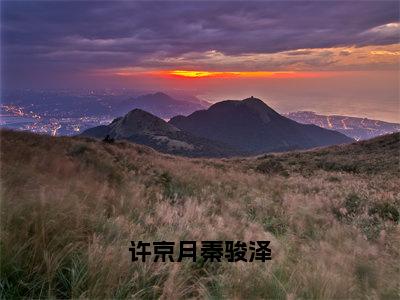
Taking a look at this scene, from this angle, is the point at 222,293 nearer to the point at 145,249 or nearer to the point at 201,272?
the point at 201,272

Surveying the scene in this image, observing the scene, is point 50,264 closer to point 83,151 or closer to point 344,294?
point 344,294

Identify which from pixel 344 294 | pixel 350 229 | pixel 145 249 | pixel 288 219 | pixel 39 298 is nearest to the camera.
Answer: pixel 39 298

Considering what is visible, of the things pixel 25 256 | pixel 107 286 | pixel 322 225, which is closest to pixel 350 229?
pixel 322 225

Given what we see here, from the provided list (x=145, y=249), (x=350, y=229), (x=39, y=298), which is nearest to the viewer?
(x=39, y=298)

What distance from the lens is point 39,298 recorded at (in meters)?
3.69

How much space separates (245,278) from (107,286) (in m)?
1.40

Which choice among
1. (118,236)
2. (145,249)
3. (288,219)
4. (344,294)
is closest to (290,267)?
(344,294)

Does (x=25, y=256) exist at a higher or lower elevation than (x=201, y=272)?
higher

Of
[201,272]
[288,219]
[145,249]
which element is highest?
[145,249]

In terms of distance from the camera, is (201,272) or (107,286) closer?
(107,286)

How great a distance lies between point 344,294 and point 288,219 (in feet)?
12.0

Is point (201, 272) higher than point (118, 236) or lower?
lower

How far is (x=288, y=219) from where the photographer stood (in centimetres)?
791

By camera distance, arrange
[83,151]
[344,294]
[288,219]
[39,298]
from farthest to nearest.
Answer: [83,151], [288,219], [344,294], [39,298]
